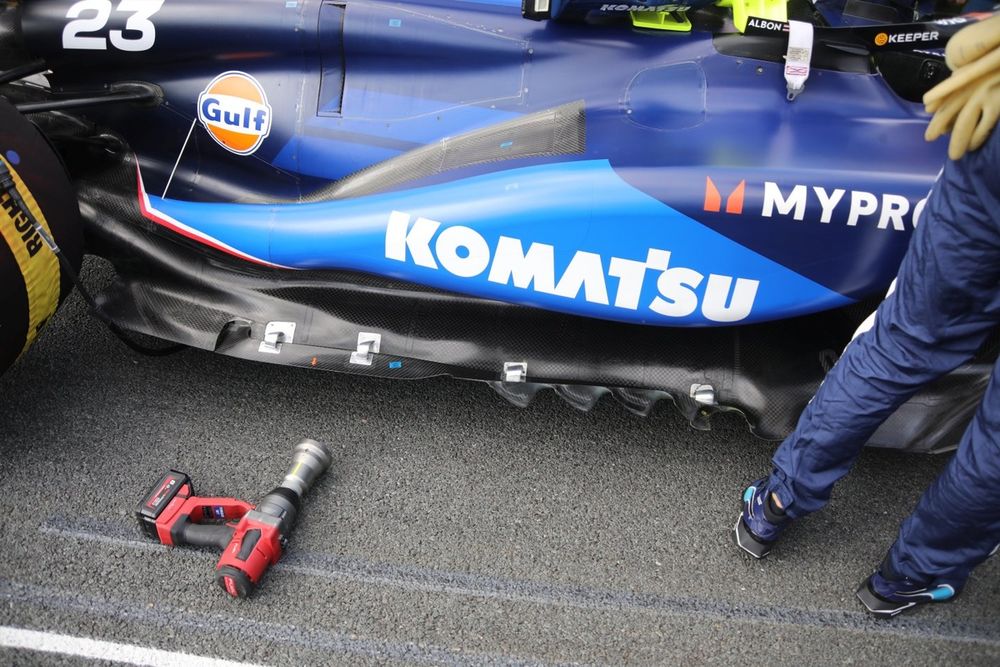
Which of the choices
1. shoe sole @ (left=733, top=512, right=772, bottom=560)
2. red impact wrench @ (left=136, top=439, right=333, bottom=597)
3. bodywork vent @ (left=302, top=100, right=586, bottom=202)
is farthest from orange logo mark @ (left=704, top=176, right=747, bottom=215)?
red impact wrench @ (left=136, top=439, right=333, bottom=597)

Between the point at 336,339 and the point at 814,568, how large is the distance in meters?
1.37

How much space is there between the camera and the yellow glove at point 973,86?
1475 mm

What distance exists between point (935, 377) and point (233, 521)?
1.67m

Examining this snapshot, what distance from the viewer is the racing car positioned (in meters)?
2.05

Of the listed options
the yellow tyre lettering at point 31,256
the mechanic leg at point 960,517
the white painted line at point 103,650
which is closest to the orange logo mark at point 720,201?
the mechanic leg at point 960,517

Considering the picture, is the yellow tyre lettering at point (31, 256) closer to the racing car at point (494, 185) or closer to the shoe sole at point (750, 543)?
the racing car at point (494, 185)

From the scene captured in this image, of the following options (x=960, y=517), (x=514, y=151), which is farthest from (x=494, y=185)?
(x=960, y=517)

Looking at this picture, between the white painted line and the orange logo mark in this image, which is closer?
the white painted line

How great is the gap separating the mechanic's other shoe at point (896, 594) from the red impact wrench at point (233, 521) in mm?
1410

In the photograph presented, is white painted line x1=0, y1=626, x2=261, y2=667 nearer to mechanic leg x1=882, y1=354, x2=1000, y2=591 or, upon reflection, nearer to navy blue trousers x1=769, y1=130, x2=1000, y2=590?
navy blue trousers x1=769, y1=130, x2=1000, y2=590

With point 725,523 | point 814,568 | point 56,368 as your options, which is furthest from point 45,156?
point 814,568

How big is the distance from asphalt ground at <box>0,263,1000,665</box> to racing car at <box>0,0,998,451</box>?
0.84 feet

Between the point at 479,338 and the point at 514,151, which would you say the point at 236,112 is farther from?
the point at 479,338

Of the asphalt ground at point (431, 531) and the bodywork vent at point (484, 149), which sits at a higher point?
the bodywork vent at point (484, 149)
